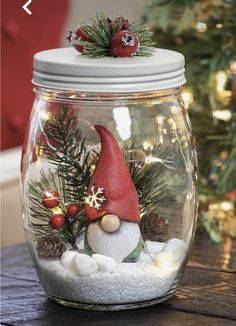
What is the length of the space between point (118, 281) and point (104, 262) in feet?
0.09

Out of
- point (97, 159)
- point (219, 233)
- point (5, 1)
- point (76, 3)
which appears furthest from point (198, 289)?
point (76, 3)

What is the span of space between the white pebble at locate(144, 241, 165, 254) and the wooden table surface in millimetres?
63

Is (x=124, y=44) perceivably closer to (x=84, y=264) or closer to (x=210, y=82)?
(x=84, y=264)

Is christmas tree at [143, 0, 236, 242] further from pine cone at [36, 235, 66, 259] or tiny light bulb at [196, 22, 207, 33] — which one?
pine cone at [36, 235, 66, 259]

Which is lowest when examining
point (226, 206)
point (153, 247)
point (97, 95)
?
point (226, 206)

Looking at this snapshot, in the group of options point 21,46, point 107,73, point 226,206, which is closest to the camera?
point 107,73

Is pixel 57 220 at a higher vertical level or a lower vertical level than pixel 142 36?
Answer: lower

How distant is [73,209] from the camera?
2.93 feet

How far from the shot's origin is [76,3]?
2.33 meters

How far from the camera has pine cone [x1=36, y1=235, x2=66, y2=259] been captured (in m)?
0.92

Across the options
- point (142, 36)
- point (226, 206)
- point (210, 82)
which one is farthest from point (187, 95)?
point (142, 36)

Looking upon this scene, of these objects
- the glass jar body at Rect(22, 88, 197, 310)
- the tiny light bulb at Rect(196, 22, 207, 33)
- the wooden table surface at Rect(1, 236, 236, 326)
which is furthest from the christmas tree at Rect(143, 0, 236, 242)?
the glass jar body at Rect(22, 88, 197, 310)

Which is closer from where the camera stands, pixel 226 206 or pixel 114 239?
→ pixel 114 239

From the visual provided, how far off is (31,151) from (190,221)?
20 centimetres
